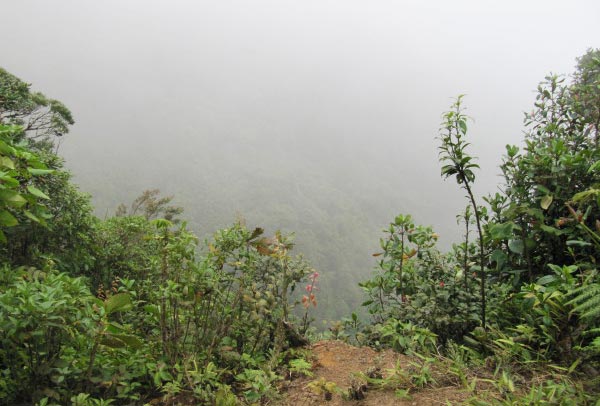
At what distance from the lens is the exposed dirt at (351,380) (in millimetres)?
2244

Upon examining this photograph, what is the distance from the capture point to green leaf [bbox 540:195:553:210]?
9.14 ft

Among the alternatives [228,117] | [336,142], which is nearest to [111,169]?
[228,117]

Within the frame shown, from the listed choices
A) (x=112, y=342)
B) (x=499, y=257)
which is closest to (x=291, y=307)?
(x=112, y=342)

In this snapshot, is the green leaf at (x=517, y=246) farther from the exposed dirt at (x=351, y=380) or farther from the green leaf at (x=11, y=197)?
the green leaf at (x=11, y=197)

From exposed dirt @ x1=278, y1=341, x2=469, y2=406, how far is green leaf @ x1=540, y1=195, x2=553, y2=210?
150 cm

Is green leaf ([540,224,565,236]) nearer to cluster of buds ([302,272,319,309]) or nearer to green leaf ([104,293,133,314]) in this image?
cluster of buds ([302,272,319,309])

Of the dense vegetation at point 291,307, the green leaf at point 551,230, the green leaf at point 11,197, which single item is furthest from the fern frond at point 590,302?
the green leaf at point 11,197

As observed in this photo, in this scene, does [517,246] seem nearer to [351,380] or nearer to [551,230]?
[551,230]

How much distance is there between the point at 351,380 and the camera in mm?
2652

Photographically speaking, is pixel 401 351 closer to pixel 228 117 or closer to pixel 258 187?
pixel 258 187

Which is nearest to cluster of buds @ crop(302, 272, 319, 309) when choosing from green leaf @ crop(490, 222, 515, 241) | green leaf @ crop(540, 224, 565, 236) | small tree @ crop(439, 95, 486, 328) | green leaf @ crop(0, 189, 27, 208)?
small tree @ crop(439, 95, 486, 328)

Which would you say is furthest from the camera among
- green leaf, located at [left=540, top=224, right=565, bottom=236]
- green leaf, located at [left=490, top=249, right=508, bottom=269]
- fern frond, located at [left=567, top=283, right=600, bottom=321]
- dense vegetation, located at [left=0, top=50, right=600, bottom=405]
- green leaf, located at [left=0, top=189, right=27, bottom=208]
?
green leaf, located at [left=490, top=249, right=508, bottom=269]

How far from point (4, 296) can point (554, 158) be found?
3.97 m

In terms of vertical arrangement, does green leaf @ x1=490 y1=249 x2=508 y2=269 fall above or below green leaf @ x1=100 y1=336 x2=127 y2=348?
above
